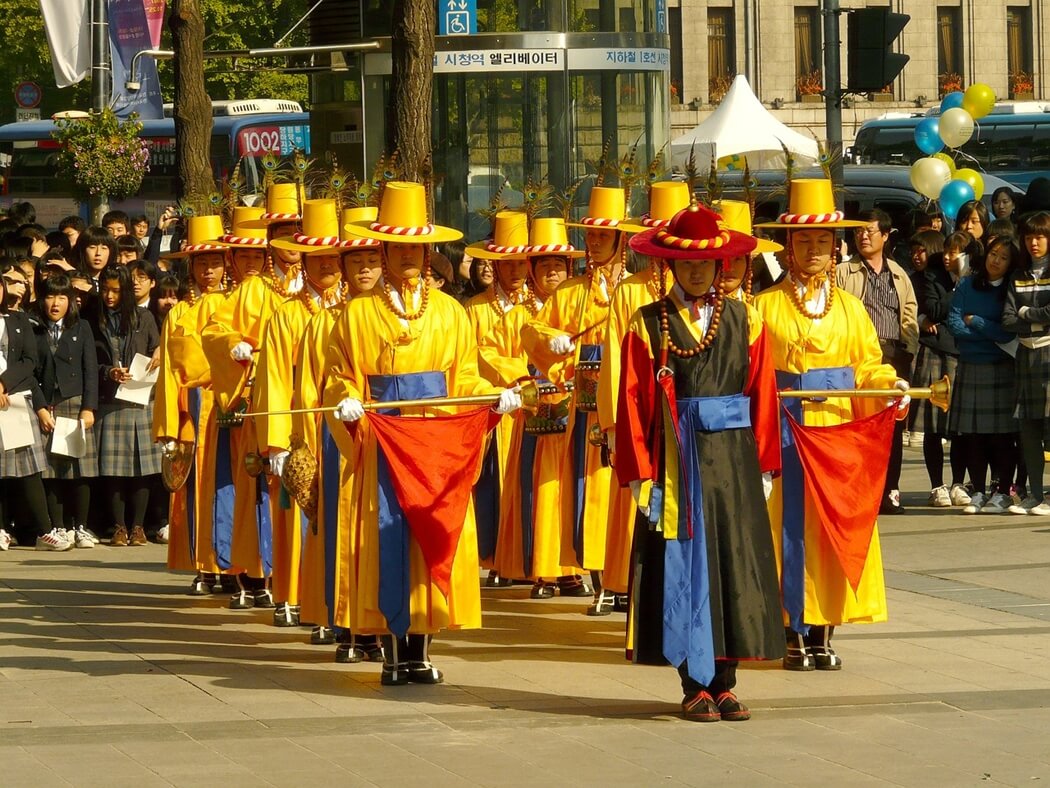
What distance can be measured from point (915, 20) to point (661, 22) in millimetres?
37942

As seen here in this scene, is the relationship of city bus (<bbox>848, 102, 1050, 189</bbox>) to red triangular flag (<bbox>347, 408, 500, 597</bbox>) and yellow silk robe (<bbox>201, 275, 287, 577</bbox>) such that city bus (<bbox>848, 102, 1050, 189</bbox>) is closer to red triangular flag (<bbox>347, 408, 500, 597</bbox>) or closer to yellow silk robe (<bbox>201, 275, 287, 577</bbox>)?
yellow silk robe (<bbox>201, 275, 287, 577</bbox>)

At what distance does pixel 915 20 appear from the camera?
56375 mm

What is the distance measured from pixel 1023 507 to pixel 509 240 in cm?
453

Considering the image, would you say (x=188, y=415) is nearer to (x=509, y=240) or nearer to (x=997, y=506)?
(x=509, y=240)

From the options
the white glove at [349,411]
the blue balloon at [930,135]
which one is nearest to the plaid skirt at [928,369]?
the white glove at [349,411]

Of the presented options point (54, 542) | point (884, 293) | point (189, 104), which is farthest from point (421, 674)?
point (189, 104)

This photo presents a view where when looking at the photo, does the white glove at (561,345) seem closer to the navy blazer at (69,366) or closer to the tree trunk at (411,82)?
the tree trunk at (411,82)

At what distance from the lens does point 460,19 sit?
Answer: 740 inches

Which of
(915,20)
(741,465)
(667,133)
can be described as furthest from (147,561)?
(915,20)

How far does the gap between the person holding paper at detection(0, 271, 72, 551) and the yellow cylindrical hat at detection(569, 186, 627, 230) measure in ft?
14.6

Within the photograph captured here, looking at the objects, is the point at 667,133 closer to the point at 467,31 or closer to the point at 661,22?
the point at 661,22

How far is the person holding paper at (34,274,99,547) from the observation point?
45.4 ft

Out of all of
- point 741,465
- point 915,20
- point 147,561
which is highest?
point 915,20

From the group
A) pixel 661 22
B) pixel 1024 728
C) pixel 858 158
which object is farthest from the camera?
pixel 858 158
